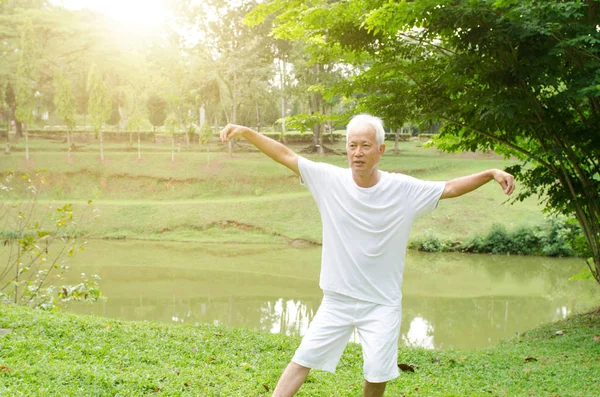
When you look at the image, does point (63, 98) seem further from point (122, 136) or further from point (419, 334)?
point (419, 334)

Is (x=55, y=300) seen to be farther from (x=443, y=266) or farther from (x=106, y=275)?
(x=443, y=266)

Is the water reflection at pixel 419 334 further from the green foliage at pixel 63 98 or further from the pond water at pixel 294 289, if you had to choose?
the green foliage at pixel 63 98

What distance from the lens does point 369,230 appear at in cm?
284

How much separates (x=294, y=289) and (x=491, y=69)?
7823 mm

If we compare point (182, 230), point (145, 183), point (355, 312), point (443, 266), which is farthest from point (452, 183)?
point (145, 183)

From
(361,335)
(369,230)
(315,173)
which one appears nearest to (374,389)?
(361,335)

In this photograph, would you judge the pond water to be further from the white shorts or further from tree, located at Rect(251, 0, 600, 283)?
the white shorts

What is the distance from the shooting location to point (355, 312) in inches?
112

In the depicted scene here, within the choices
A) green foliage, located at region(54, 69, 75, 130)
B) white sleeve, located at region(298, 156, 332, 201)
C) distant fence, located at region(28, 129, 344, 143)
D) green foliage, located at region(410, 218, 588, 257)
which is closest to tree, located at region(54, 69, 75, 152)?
green foliage, located at region(54, 69, 75, 130)

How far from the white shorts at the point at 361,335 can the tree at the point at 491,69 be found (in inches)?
140

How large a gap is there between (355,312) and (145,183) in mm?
23635

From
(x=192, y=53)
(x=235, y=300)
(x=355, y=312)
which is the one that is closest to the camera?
(x=355, y=312)

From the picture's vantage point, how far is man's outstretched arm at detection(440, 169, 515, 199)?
279cm

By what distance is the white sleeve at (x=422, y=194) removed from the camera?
9.67 feet
